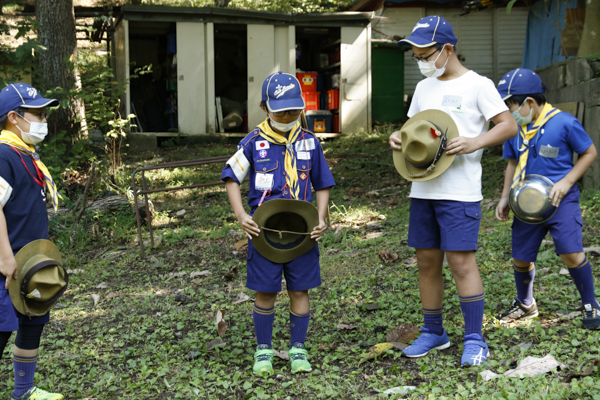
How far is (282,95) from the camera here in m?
3.48

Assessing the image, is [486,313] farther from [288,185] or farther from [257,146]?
[257,146]

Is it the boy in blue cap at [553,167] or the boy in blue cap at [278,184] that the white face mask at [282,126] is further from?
the boy in blue cap at [553,167]

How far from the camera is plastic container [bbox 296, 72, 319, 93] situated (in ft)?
48.4

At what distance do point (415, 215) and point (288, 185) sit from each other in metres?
0.82

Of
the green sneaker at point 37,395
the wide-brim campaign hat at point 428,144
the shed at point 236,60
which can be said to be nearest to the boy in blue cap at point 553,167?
the wide-brim campaign hat at point 428,144

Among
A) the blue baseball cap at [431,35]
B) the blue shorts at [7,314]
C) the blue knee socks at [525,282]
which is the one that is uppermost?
the blue baseball cap at [431,35]

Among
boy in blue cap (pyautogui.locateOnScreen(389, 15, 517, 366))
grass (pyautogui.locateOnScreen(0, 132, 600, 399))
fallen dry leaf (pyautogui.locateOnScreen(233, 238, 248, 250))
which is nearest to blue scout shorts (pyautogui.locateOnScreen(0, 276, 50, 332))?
grass (pyautogui.locateOnScreen(0, 132, 600, 399))

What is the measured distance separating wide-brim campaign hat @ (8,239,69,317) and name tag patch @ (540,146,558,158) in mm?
3155

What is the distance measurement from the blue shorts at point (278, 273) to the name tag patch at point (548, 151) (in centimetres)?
174

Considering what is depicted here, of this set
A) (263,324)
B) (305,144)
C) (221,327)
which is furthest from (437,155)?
(221,327)

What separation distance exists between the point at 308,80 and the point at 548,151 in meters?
11.4

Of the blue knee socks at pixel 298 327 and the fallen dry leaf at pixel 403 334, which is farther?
the fallen dry leaf at pixel 403 334

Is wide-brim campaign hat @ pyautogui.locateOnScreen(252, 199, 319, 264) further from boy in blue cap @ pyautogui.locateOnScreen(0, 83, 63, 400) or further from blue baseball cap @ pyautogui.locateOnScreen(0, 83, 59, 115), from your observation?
blue baseball cap @ pyautogui.locateOnScreen(0, 83, 59, 115)

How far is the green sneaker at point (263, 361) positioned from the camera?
3.49 metres
